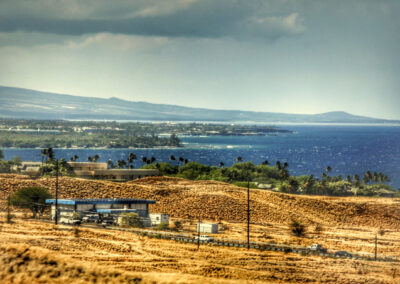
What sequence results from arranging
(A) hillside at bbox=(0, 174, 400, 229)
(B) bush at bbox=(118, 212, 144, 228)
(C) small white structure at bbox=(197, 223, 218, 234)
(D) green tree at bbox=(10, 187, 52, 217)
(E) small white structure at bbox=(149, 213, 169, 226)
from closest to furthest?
(B) bush at bbox=(118, 212, 144, 228), (C) small white structure at bbox=(197, 223, 218, 234), (E) small white structure at bbox=(149, 213, 169, 226), (D) green tree at bbox=(10, 187, 52, 217), (A) hillside at bbox=(0, 174, 400, 229)

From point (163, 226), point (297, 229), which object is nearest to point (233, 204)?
point (297, 229)

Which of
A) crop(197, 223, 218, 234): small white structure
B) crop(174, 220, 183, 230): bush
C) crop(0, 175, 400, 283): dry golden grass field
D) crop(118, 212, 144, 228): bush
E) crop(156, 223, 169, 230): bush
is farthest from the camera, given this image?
crop(174, 220, 183, 230): bush

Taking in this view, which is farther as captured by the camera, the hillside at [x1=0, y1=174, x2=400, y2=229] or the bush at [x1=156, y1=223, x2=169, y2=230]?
the hillside at [x1=0, y1=174, x2=400, y2=229]

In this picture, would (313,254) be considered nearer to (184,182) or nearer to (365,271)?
(365,271)

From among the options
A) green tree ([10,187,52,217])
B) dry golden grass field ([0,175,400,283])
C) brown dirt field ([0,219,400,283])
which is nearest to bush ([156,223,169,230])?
dry golden grass field ([0,175,400,283])

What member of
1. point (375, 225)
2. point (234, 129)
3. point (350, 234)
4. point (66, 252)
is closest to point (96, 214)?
point (66, 252)

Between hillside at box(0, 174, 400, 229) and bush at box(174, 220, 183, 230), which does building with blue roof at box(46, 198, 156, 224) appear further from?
hillside at box(0, 174, 400, 229)

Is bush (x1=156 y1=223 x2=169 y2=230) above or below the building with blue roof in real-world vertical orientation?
below
